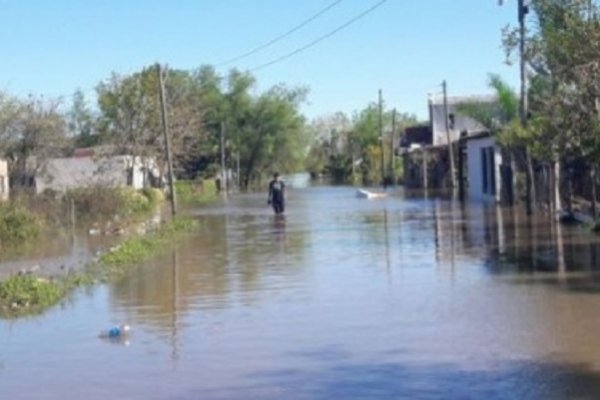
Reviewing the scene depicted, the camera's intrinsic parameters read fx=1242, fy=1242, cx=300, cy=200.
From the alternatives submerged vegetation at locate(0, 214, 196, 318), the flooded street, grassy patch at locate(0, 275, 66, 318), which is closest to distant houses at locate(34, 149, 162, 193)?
submerged vegetation at locate(0, 214, 196, 318)

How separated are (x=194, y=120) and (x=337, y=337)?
60503 mm

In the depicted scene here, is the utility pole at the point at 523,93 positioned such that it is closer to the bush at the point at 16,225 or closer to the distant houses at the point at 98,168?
the bush at the point at 16,225

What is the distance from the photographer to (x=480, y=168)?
181 feet

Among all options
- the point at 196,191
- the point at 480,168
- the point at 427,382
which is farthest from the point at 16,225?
the point at 196,191

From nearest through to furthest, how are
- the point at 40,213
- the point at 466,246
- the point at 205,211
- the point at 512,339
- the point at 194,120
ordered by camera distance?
the point at 512,339 → the point at 466,246 → the point at 40,213 → the point at 205,211 → the point at 194,120

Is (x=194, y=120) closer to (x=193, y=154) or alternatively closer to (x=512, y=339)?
(x=193, y=154)

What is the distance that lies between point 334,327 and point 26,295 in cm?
597

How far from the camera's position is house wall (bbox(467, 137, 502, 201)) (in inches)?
1981

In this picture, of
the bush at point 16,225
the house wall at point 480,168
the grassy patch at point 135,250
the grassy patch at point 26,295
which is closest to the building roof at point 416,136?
the house wall at point 480,168

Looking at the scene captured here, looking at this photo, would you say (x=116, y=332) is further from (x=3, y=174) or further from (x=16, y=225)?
(x=3, y=174)

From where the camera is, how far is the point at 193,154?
276 ft

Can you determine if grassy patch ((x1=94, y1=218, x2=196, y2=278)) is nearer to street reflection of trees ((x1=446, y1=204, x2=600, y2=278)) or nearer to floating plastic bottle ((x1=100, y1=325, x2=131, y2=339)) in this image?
street reflection of trees ((x1=446, y1=204, x2=600, y2=278))

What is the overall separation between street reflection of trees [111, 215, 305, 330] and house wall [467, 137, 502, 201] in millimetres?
17009

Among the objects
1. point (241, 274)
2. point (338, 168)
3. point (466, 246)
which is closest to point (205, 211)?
point (466, 246)
